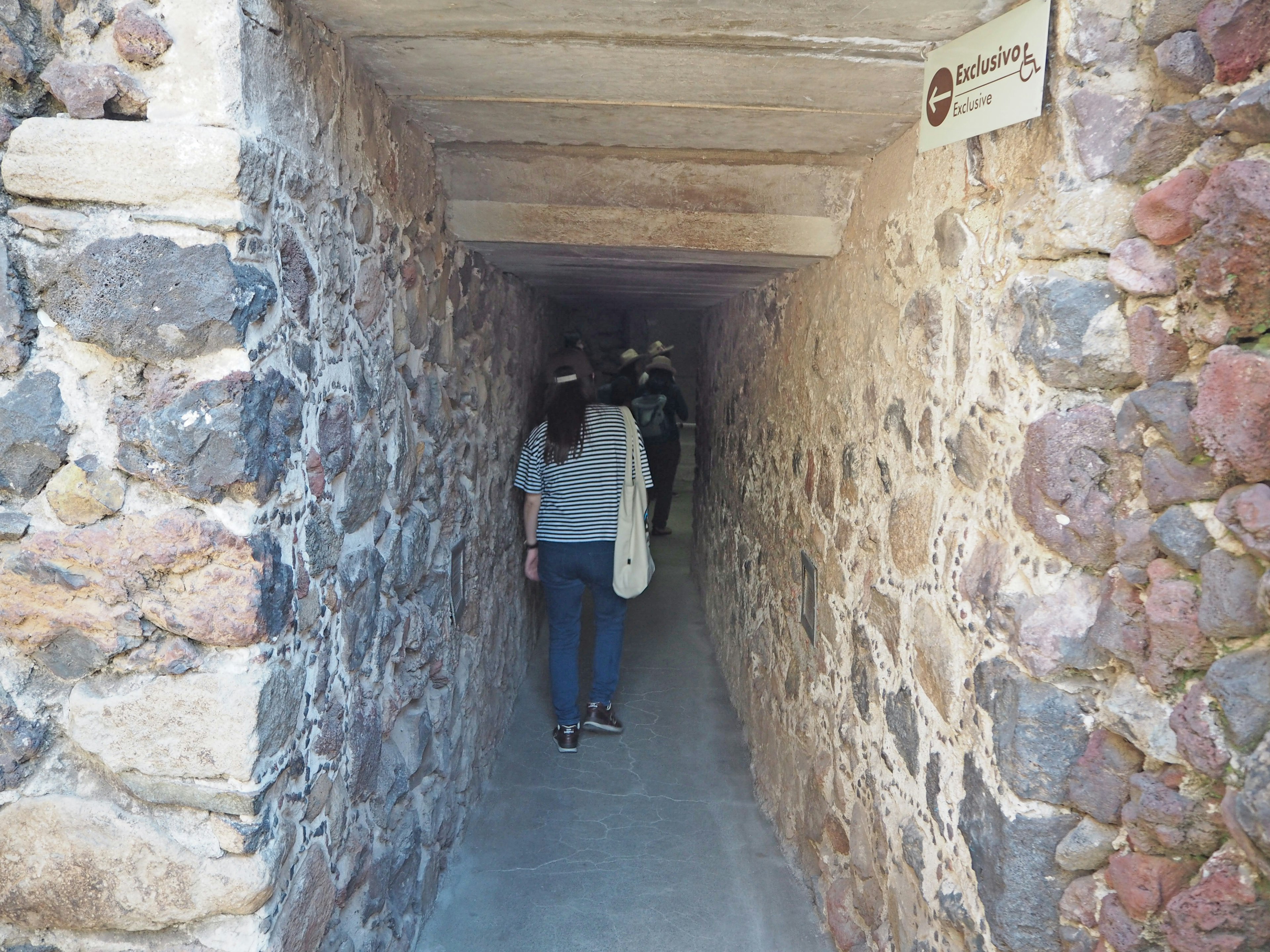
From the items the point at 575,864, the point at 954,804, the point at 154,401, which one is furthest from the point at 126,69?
the point at 575,864

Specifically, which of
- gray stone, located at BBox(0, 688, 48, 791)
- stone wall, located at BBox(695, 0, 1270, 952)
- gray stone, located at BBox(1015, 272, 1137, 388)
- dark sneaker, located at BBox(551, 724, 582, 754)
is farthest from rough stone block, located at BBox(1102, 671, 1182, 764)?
dark sneaker, located at BBox(551, 724, 582, 754)

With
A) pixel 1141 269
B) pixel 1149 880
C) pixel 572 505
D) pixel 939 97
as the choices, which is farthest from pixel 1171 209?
pixel 572 505

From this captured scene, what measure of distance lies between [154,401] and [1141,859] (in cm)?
160

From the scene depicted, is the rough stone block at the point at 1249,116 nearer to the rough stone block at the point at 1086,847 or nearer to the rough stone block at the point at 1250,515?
the rough stone block at the point at 1250,515

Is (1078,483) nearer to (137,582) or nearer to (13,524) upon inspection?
(137,582)

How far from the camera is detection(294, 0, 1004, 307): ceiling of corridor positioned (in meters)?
1.47

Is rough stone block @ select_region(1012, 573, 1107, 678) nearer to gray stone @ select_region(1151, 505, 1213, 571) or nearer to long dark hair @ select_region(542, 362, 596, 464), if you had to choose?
gray stone @ select_region(1151, 505, 1213, 571)

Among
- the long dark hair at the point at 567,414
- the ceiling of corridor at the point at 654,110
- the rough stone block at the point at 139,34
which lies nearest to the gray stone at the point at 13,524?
the rough stone block at the point at 139,34

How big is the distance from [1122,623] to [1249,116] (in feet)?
2.22

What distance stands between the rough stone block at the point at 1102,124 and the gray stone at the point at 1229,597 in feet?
1.87

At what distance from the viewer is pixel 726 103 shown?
A: 73.5 inches

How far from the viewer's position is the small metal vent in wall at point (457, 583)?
105 inches

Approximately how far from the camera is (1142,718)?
4.05ft

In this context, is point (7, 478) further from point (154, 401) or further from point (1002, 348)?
point (1002, 348)
